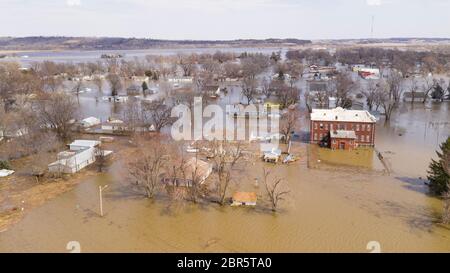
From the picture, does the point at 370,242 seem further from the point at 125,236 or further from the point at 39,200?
the point at 39,200

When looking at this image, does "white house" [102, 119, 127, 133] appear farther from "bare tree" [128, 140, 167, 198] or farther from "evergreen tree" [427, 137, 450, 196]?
"evergreen tree" [427, 137, 450, 196]

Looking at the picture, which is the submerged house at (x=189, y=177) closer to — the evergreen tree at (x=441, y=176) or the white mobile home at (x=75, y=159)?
the white mobile home at (x=75, y=159)

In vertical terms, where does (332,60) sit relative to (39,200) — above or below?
above

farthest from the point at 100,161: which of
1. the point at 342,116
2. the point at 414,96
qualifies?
the point at 414,96

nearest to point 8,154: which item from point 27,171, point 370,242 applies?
point 27,171

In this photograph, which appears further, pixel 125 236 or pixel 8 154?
pixel 8 154

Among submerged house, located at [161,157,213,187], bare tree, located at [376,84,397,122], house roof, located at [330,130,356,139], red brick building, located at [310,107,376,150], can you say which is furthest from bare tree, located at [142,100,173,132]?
bare tree, located at [376,84,397,122]
